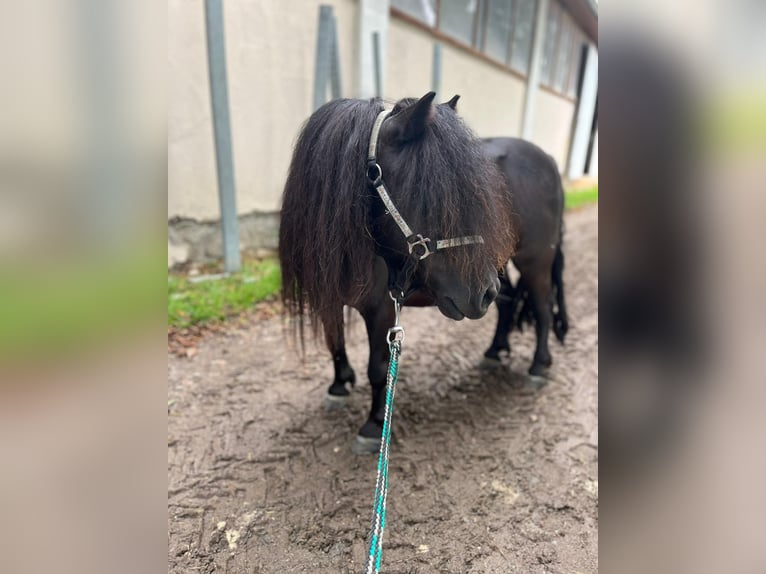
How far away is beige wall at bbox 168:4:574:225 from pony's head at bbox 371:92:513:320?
2613 millimetres

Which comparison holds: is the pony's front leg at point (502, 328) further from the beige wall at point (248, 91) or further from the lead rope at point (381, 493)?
the beige wall at point (248, 91)

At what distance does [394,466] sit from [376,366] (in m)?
0.54

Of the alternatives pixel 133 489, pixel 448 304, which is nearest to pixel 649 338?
pixel 133 489

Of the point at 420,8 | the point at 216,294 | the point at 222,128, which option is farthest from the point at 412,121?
the point at 420,8

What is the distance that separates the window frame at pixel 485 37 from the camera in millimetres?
7141

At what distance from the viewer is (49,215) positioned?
51 cm

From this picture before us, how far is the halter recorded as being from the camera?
1621mm

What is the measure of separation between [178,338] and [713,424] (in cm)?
353

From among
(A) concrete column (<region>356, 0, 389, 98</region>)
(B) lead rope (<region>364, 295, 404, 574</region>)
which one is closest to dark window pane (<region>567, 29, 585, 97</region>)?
(A) concrete column (<region>356, 0, 389, 98</region>)

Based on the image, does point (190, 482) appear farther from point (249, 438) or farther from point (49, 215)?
point (49, 215)

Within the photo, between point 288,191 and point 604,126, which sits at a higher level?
point 604,126

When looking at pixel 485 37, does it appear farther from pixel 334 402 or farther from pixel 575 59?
pixel 334 402

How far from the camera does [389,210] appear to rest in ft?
5.42

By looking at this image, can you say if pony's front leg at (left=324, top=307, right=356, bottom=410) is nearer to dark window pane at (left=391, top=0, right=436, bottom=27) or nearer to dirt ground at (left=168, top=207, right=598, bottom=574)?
dirt ground at (left=168, top=207, right=598, bottom=574)
